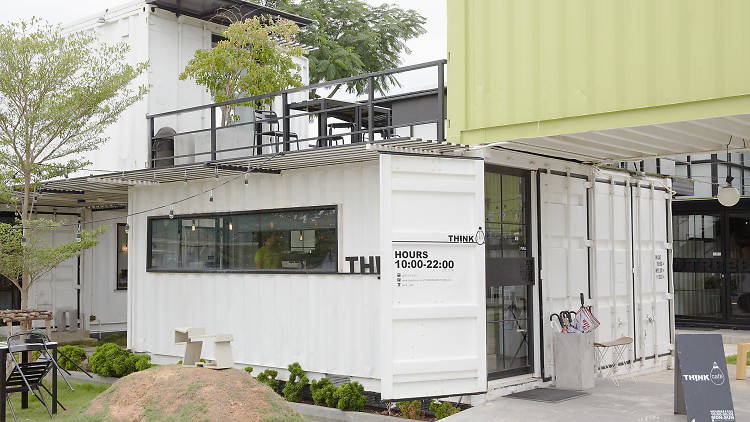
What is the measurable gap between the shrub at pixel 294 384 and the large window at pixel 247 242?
1390 mm

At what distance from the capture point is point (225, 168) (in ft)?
37.9

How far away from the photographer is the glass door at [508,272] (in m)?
10.8

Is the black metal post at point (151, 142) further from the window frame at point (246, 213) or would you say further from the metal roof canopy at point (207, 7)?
the metal roof canopy at point (207, 7)

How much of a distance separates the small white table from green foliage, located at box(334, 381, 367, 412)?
5.21 feet

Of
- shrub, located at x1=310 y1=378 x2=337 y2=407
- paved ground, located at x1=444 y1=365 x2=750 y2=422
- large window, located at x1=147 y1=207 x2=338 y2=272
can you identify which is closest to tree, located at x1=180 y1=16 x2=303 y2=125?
Result: large window, located at x1=147 y1=207 x2=338 y2=272

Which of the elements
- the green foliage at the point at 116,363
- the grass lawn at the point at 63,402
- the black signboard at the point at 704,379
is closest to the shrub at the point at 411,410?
the black signboard at the point at 704,379

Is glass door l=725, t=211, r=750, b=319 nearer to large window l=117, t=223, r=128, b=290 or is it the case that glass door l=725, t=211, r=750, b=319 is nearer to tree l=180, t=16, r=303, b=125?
tree l=180, t=16, r=303, b=125

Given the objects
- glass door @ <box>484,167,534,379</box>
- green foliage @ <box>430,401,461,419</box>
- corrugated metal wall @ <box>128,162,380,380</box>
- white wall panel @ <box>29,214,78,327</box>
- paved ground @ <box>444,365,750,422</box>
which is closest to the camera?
paved ground @ <box>444,365,750,422</box>

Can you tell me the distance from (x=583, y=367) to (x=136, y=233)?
26.6ft

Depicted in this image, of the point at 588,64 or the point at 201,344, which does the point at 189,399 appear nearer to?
the point at 201,344

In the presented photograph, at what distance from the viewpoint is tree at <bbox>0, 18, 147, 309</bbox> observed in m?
11.9

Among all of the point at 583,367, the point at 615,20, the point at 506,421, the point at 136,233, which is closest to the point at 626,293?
the point at 583,367

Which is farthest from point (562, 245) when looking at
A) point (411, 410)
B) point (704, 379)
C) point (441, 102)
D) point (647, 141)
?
Answer: point (411, 410)

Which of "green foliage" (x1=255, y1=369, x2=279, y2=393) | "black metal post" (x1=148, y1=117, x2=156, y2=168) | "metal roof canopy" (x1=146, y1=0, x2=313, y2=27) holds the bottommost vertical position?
"green foliage" (x1=255, y1=369, x2=279, y2=393)
